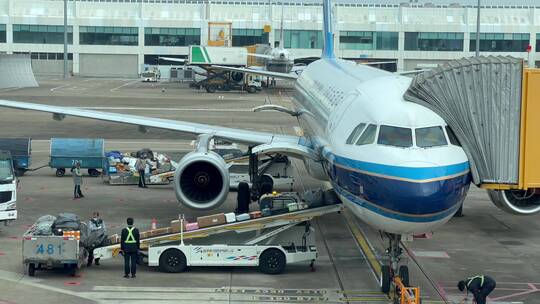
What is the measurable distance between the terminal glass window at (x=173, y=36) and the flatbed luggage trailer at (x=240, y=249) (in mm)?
113765

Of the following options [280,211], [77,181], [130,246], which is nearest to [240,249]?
[280,211]

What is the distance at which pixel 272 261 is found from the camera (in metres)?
24.7

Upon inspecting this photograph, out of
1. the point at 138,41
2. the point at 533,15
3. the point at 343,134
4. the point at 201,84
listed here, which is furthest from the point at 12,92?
the point at 343,134

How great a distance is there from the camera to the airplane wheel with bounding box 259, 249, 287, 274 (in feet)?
80.8

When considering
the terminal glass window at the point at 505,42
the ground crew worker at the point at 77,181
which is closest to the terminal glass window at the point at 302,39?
the terminal glass window at the point at 505,42

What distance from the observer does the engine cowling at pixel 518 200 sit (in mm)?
22359

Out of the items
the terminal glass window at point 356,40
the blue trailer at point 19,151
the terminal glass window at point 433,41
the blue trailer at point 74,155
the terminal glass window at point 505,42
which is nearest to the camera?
the blue trailer at point 19,151

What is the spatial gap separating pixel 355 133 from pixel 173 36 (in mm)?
117852

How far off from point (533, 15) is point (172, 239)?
364 feet

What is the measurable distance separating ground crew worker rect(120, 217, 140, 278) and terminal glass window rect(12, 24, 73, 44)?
11908 centimetres

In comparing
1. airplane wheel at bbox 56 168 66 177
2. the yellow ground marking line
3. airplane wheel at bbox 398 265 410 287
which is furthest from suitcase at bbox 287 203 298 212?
airplane wheel at bbox 56 168 66 177

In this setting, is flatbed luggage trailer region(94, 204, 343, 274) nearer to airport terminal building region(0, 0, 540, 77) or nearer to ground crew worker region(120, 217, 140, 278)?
ground crew worker region(120, 217, 140, 278)

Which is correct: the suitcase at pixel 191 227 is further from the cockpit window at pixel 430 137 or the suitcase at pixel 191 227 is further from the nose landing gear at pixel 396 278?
the cockpit window at pixel 430 137

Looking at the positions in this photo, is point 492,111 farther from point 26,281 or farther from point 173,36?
point 173,36
